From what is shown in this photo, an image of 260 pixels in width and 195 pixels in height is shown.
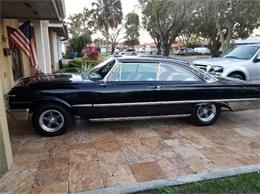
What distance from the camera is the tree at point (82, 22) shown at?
45.1m

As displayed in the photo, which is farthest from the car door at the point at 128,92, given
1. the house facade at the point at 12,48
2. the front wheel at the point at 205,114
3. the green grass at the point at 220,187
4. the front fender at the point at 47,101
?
the green grass at the point at 220,187

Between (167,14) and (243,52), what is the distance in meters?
15.0

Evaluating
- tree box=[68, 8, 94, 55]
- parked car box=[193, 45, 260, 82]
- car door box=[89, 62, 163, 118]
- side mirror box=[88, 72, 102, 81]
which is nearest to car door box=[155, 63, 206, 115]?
car door box=[89, 62, 163, 118]

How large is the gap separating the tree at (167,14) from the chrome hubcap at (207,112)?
15777mm

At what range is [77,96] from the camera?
496 cm

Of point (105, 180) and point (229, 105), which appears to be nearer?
point (105, 180)

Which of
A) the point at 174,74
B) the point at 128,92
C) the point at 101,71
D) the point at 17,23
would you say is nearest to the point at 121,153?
the point at 128,92

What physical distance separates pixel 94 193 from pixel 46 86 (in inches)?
96.7

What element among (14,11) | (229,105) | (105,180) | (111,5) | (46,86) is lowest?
(105,180)

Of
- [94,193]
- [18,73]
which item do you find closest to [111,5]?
[18,73]

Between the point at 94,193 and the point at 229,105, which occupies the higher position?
the point at 229,105

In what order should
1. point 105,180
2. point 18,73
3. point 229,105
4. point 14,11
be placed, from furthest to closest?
point 18,73 → point 14,11 → point 229,105 → point 105,180

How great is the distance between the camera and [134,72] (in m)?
5.36

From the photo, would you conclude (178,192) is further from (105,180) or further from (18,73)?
(18,73)
